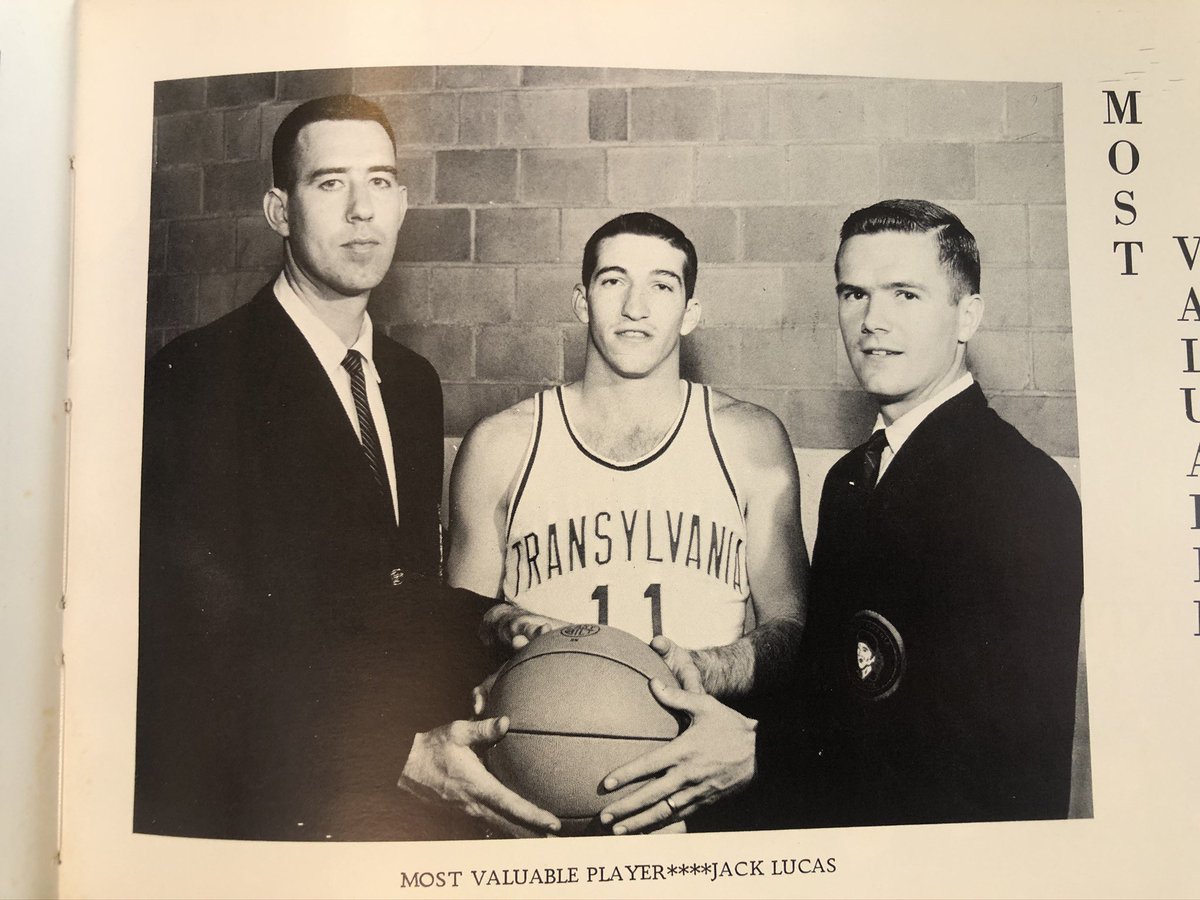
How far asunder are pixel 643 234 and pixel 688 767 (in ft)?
2.74

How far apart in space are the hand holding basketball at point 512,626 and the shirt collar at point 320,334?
0.42 metres

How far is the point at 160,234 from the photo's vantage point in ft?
4.83

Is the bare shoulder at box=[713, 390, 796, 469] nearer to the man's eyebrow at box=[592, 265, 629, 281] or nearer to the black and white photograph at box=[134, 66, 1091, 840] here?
the black and white photograph at box=[134, 66, 1091, 840]

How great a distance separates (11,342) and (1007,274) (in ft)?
5.19

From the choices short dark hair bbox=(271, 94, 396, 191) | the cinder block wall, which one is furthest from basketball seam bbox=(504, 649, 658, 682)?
short dark hair bbox=(271, 94, 396, 191)

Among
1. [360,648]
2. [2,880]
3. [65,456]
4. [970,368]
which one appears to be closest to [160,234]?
[65,456]

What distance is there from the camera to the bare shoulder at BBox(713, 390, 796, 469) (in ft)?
4.89

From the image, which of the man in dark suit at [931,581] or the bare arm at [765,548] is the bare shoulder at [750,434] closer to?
the bare arm at [765,548]

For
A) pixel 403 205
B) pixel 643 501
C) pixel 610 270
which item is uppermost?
pixel 403 205

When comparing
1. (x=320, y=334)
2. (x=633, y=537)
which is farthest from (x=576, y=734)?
(x=320, y=334)

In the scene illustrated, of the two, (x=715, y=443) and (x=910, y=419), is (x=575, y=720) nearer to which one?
(x=715, y=443)

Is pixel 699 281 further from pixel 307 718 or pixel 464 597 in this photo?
pixel 307 718

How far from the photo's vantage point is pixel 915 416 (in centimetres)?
152

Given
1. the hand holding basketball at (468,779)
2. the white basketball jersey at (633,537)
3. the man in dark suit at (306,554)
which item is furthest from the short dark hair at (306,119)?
the hand holding basketball at (468,779)
